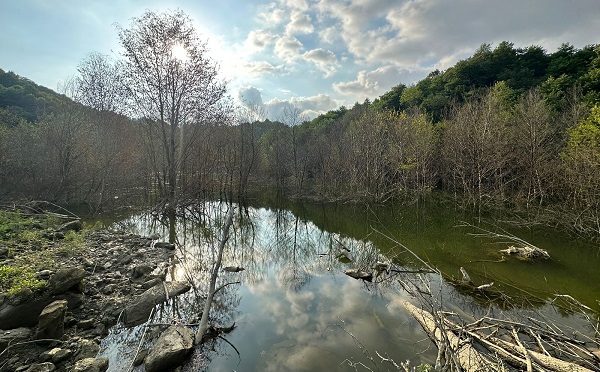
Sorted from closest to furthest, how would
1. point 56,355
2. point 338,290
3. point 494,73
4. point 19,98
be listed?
point 56,355 < point 338,290 < point 19,98 < point 494,73

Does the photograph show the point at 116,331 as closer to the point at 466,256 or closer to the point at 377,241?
the point at 377,241

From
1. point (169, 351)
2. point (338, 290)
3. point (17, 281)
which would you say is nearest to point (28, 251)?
point (17, 281)

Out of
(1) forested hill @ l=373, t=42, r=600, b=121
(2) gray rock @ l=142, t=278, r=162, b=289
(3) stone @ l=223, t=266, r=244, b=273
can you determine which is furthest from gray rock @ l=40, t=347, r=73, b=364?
(1) forested hill @ l=373, t=42, r=600, b=121

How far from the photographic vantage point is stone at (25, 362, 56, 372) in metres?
4.34

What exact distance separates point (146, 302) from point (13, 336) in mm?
2229

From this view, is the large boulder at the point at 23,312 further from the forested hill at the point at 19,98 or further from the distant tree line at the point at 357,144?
the forested hill at the point at 19,98

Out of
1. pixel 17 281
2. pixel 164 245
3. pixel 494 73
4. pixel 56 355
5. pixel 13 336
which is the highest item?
pixel 494 73

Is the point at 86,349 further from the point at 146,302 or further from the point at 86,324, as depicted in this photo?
the point at 146,302

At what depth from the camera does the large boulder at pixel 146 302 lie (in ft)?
20.5

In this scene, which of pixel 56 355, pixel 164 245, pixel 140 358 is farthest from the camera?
pixel 164 245

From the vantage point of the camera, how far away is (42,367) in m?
4.40

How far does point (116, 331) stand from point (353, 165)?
25343mm

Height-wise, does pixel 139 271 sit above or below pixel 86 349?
above

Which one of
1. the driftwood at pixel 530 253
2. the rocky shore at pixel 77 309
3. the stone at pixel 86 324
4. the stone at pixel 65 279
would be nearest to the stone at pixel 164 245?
the rocky shore at pixel 77 309
